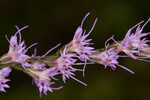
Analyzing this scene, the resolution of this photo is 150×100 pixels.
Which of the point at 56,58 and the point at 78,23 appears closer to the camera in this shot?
the point at 56,58

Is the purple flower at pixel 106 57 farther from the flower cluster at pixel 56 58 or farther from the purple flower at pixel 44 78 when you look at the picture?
the purple flower at pixel 44 78

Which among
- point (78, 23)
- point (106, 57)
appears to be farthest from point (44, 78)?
point (78, 23)

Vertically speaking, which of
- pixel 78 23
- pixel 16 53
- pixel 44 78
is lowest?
pixel 44 78

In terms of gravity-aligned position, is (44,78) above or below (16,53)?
below

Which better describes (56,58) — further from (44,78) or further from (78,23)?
(78,23)

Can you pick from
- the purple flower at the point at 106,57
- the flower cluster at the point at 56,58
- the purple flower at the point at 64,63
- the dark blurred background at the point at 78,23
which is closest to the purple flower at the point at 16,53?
the flower cluster at the point at 56,58

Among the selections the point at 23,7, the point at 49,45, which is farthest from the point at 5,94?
the point at 23,7

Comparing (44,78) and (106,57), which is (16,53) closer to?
(44,78)

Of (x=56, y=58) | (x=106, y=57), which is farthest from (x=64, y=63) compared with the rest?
(x=106, y=57)

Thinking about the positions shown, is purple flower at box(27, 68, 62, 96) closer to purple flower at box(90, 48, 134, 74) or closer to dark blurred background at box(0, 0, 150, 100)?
purple flower at box(90, 48, 134, 74)
